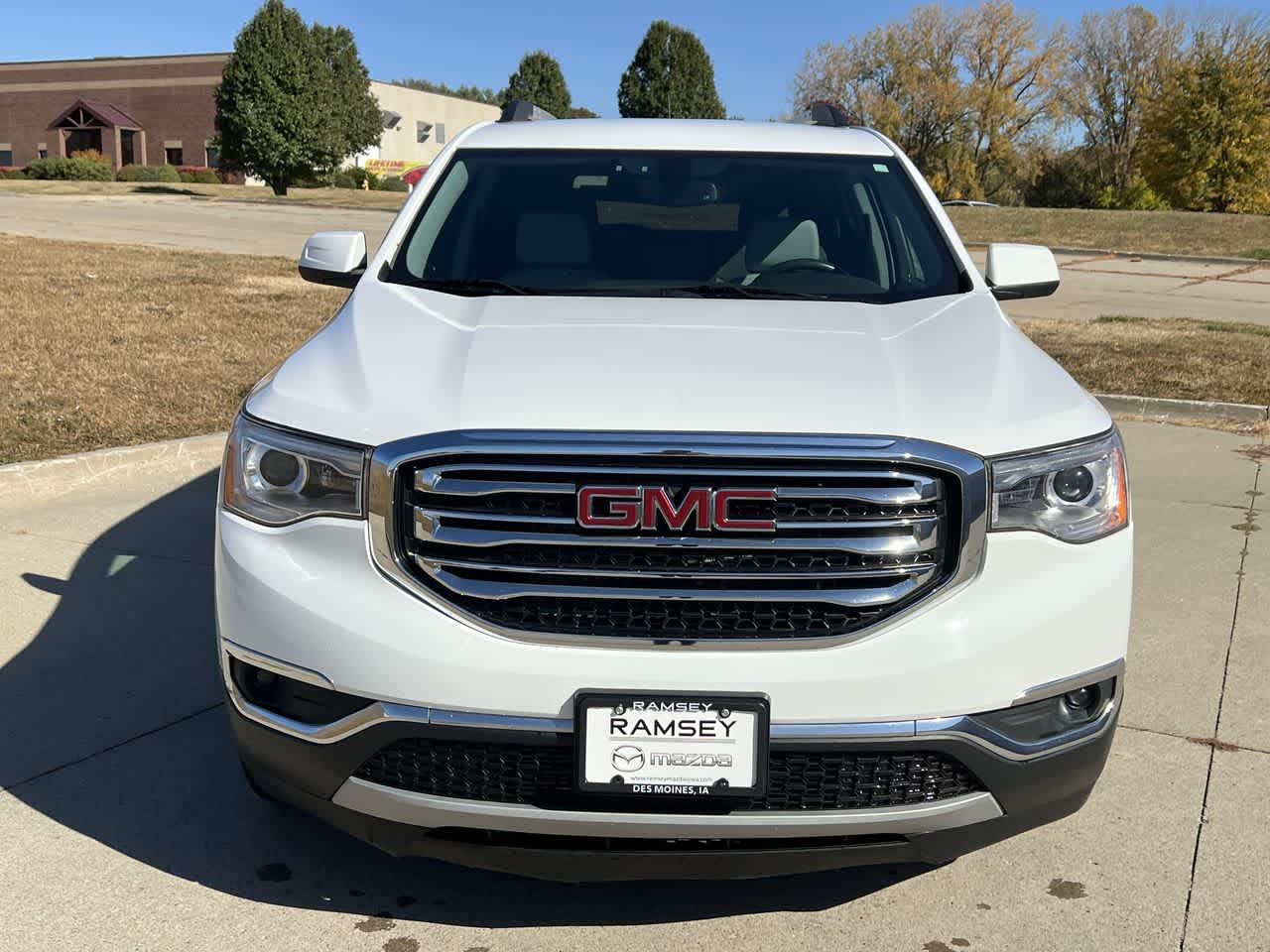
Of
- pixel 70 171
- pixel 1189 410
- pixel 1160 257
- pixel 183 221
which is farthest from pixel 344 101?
pixel 1189 410

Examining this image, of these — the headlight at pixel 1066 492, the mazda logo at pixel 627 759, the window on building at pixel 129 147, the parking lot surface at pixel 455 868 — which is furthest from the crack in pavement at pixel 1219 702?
the window on building at pixel 129 147

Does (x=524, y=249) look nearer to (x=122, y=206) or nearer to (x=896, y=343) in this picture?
(x=896, y=343)

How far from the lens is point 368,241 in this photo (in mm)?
24578

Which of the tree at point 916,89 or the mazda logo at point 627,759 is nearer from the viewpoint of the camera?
the mazda logo at point 627,759

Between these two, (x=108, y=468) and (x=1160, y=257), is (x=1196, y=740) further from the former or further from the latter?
(x=1160, y=257)

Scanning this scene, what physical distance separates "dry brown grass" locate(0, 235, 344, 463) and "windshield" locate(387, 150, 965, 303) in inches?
150

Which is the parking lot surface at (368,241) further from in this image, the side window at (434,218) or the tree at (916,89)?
the tree at (916,89)

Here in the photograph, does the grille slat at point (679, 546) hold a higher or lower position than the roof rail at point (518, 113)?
lower

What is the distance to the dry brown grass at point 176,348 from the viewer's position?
7879 mm

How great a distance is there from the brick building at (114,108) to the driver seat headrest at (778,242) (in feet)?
244

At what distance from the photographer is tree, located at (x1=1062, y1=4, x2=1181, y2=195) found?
60562 mm

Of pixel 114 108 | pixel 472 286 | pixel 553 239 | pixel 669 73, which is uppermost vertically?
pixel 669 73

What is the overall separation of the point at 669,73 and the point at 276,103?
27768mm

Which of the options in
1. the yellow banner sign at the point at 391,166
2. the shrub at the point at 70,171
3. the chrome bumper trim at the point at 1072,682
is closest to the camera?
the chrome bumper trim at the point at 1072,682
